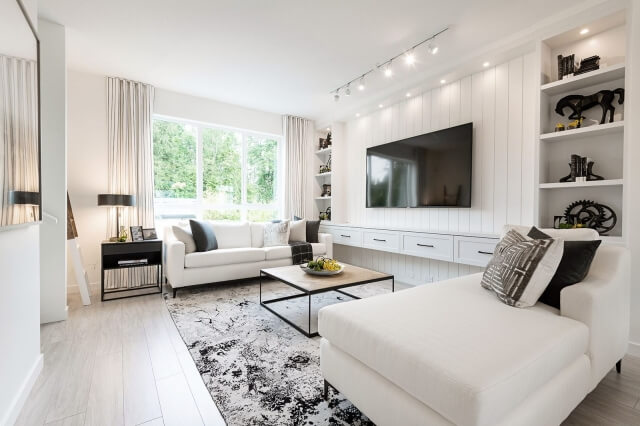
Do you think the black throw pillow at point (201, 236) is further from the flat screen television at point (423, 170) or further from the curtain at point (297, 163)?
the flat screen television at point (423, 170)

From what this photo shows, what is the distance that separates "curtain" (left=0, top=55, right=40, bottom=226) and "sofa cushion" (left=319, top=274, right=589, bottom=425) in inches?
61.0

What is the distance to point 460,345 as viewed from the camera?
1.09 metres

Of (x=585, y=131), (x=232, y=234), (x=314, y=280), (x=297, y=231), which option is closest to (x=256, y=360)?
(x=314, y=280)

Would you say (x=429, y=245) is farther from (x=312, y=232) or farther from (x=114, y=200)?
(x=114, y=200)

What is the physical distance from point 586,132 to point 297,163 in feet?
12.6

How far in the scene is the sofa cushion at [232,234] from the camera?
400 cm

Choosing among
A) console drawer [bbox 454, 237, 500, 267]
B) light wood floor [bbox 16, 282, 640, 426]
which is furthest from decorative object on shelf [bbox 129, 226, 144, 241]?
console drawer [bbox 454, 237, 500, 267]

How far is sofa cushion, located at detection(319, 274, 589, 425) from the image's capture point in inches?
35.7

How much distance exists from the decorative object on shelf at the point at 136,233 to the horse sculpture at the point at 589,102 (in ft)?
14.9

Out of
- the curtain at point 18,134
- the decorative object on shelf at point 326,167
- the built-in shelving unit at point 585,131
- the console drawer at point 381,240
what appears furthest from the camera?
the decorative object on shelf at point 326,167

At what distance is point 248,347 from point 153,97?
11.5ft

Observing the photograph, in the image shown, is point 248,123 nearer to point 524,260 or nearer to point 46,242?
point 46,242

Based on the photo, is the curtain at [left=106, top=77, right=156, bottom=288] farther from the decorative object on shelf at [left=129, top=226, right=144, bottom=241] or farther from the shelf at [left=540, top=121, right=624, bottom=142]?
the shelf at [left=540, top=121, right=624, bottom=142]

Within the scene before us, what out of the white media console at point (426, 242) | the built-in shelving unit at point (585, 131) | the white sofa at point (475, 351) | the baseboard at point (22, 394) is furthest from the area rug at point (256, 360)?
the built-in shelving unit at point (585, 131)
